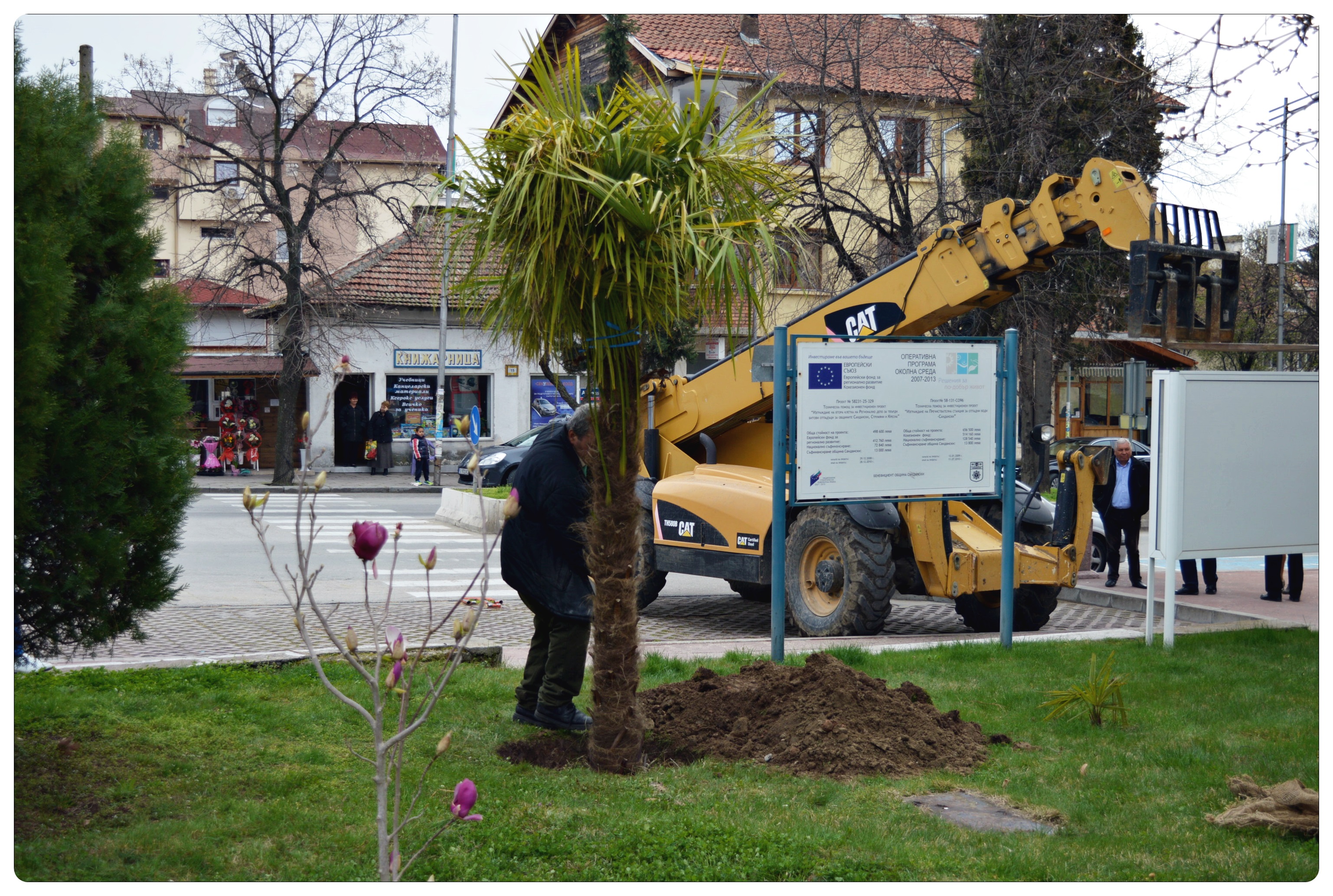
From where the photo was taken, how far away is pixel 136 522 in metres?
4.80

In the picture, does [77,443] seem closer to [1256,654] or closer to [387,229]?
[1256,654]

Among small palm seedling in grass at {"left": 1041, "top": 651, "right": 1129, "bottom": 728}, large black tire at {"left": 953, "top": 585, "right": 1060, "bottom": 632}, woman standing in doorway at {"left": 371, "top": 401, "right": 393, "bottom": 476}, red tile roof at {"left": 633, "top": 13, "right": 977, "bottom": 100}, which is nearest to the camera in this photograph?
small palm seedling in grass at {"left": 1041, "top": 651, "right": 1129, "bottom": 728}

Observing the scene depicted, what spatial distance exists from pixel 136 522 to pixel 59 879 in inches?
59.1

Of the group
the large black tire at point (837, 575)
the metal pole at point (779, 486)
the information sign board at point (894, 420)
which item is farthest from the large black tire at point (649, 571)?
the information sign board at point (894, 420)

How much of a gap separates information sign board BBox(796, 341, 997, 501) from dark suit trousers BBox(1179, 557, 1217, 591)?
5.15 m

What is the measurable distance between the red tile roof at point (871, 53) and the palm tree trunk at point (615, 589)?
13171 mm

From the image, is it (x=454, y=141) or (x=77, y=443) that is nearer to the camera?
(x=77, y=443)

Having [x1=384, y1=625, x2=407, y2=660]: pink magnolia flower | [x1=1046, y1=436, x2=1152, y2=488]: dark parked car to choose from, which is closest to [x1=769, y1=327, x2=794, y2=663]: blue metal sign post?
[x1=384, y1=625, x2=407, y2=660]: pink magnolia flower

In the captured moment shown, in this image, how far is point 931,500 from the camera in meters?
8.69

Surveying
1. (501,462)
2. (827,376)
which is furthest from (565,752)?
(501,462)

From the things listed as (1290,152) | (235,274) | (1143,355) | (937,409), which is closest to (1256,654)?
(937,409)

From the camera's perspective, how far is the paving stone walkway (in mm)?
8672

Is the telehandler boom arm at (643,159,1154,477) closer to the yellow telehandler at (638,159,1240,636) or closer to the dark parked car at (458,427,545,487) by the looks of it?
the yellow telehandler at (638,159,1240,636)

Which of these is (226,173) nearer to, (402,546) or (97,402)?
(402,546)
